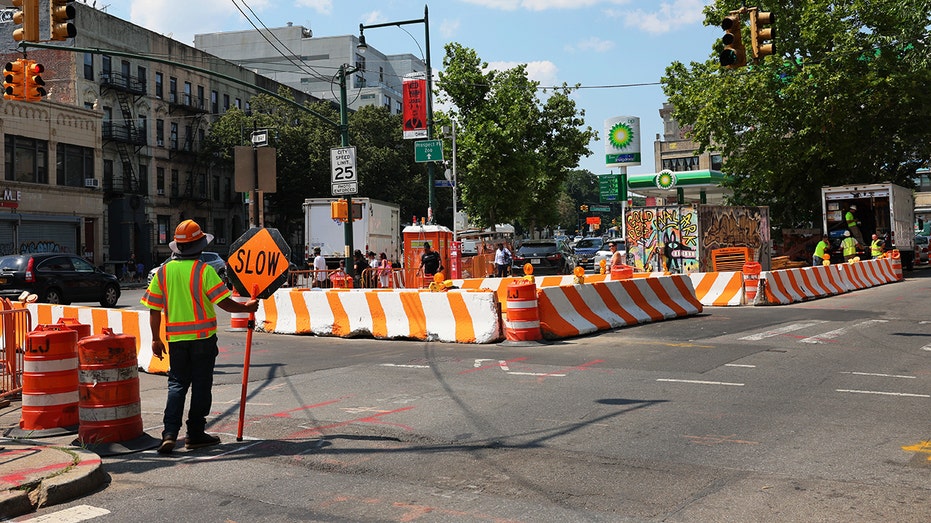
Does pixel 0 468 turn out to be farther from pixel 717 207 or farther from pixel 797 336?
pixel 717 207

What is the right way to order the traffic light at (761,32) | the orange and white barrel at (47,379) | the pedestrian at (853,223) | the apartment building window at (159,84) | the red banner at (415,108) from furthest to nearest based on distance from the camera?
1. the apartment building window at (159,84)
2. the pedestrian at (853,223)
3. the red banner at (415,108)
4. the traffic light at (761,32)
5. the orange and white barrel at (47,379)

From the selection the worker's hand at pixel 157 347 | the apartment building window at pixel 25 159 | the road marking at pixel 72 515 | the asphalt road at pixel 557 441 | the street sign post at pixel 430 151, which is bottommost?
the road marking at pixel 72 515

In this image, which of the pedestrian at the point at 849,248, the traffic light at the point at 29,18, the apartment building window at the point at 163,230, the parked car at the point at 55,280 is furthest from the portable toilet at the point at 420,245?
the apartment building window at the point at 163,230

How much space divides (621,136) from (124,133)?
29155mm

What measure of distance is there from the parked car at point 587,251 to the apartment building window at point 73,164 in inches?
1068

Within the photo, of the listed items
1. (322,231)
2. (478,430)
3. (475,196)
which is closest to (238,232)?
(475,196)

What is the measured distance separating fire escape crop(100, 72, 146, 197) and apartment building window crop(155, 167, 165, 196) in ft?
6.78

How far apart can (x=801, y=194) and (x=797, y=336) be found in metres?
26.1

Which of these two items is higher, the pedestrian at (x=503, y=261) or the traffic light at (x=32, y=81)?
the traffic light at (x=32, y=81)

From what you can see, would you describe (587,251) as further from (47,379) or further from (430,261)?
(47,379)

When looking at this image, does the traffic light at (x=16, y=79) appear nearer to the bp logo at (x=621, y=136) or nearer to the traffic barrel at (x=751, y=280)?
the traffic barrel at (x=751, y=280)

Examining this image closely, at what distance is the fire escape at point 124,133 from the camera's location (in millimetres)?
49156

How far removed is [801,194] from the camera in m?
37.6

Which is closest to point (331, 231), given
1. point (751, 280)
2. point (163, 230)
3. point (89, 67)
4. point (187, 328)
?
point (751, 280)
